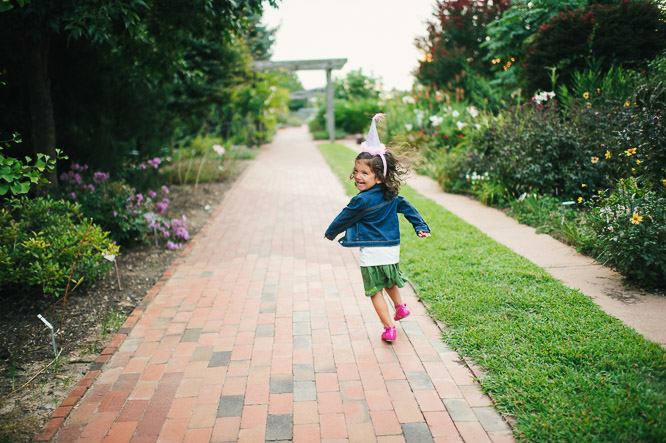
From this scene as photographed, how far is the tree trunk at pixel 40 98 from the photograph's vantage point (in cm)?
521

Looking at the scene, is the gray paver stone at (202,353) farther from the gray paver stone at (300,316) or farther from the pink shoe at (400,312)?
the pink shoe at (400,312)

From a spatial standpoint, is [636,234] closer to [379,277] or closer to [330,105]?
[379,277]

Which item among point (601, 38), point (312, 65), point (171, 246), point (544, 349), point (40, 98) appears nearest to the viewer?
point (544, 349)

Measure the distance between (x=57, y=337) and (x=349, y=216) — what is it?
2445mm

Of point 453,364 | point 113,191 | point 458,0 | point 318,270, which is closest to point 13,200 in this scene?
point 113,191

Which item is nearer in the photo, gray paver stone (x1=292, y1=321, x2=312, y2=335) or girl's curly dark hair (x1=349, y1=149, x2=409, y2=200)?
girl's curly dark hair (x1=349, y1=149, x2=409, y2=200)

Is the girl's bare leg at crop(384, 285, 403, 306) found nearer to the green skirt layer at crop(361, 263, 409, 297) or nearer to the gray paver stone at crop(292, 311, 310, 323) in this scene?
the green skirt layer at crop(361, 263, 409, 297)

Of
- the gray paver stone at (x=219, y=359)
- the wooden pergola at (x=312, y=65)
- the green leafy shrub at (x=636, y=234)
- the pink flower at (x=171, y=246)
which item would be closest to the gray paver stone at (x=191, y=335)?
the gray paver stone at (x=219, y=359)

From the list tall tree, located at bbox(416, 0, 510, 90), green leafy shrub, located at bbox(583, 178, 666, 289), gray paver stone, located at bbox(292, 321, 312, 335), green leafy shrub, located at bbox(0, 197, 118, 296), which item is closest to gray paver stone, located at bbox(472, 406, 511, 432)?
gray paver stone, located at bbox(292, 321, 312, 335)

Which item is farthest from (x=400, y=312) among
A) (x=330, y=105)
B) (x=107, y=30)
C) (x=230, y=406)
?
(x=330, y=105)

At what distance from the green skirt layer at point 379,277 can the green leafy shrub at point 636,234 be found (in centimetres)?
198

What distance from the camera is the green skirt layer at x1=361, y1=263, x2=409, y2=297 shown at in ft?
10.8

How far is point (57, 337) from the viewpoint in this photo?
3574mm

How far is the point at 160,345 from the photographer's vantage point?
345 centimetres
